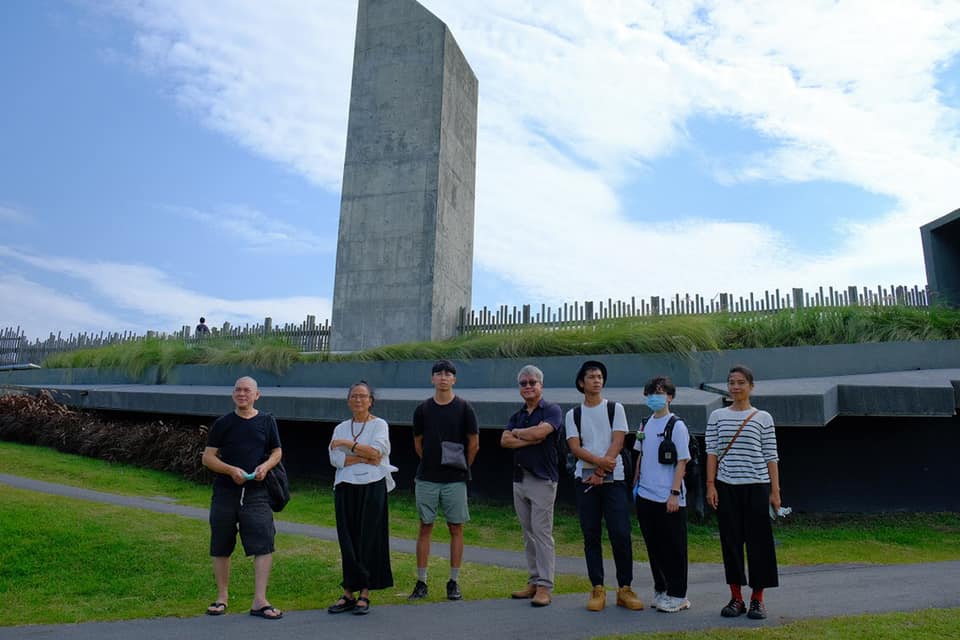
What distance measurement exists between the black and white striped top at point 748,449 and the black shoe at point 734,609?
737 mm

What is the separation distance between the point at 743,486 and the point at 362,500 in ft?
8.36

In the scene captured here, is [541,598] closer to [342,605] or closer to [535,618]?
[535,618]

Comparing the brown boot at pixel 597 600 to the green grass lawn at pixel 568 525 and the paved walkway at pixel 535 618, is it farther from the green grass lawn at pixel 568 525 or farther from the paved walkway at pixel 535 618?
the green grass lawn at pixel 568 525

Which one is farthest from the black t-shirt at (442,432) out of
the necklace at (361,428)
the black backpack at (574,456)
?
the black backpack at (574,456)

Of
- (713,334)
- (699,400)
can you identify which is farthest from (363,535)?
(713,334)

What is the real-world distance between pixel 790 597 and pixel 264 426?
152 inches

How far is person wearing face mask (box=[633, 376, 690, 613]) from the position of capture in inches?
180

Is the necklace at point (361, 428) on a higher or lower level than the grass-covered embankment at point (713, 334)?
lower

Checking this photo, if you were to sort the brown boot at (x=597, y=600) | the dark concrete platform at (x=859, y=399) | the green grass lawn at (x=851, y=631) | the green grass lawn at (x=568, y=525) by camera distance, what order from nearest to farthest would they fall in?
the green grass lawn at (x=851, y=631) < the brown boot at (x=597, y=600) < the green grass lawn at (x=568, y=525) < the dark concrete platform at (x=859, y=399)

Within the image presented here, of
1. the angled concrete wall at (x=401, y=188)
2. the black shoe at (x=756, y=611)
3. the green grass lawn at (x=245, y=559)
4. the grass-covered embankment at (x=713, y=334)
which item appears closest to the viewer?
the black shoe at (x=756, y=611)

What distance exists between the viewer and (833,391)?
7344mm

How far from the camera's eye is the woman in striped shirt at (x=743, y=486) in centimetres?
442

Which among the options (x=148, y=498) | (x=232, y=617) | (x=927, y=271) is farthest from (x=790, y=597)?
(x=927, y=271)

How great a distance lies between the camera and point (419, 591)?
490 centimetres
